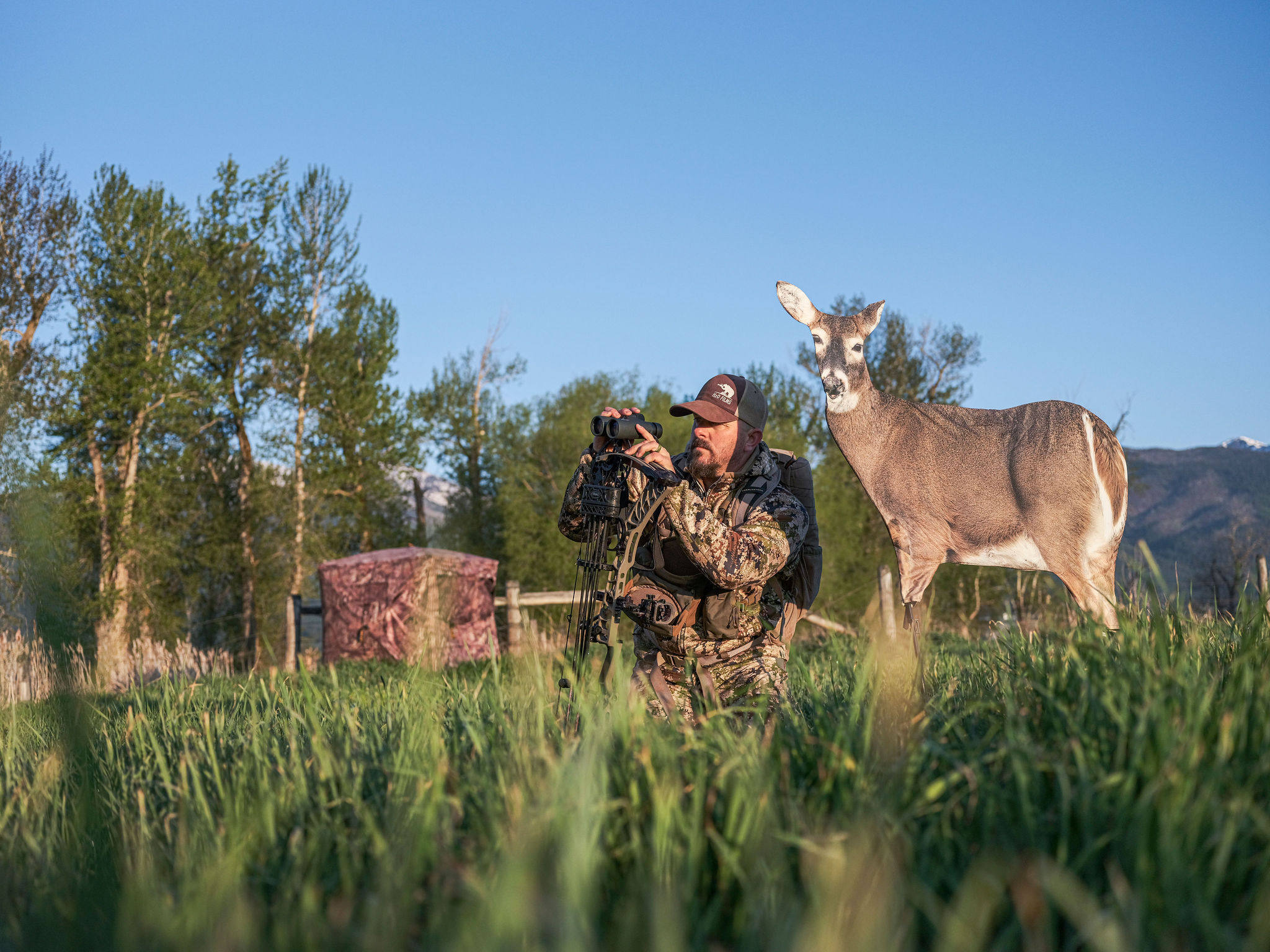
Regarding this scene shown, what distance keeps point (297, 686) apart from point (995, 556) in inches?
155

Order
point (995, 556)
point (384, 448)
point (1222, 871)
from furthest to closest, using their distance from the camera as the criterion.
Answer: point (384, 448) < point (995, 556) < point (1222, 871)

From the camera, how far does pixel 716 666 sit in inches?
183

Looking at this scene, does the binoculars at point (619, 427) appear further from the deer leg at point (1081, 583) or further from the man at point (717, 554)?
the deer leg at point (1081, 583)

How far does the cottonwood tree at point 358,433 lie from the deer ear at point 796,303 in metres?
26.1

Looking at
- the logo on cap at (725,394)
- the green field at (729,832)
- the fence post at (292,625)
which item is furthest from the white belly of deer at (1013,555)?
the fence post at (292,625)

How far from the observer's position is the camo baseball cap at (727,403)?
441cm

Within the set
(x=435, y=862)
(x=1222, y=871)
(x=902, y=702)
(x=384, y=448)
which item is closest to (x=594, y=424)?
(x=902, y=702)

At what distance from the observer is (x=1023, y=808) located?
174 cm

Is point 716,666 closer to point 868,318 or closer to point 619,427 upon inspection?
point 619,427

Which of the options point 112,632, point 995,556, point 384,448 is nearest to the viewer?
point 995,556

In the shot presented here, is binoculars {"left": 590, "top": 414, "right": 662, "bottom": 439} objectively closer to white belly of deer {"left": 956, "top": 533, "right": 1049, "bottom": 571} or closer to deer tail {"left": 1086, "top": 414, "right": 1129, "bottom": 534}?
white belly of deer {"left": 956, "top": 533, "right": 1049, "bottom": 571}

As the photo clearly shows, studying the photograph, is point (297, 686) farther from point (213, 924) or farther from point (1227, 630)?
point (1227, 630)

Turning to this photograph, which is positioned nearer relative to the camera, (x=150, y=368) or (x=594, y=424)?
(x=594, y=424)

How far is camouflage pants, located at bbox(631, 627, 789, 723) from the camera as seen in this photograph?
436 centimetres
